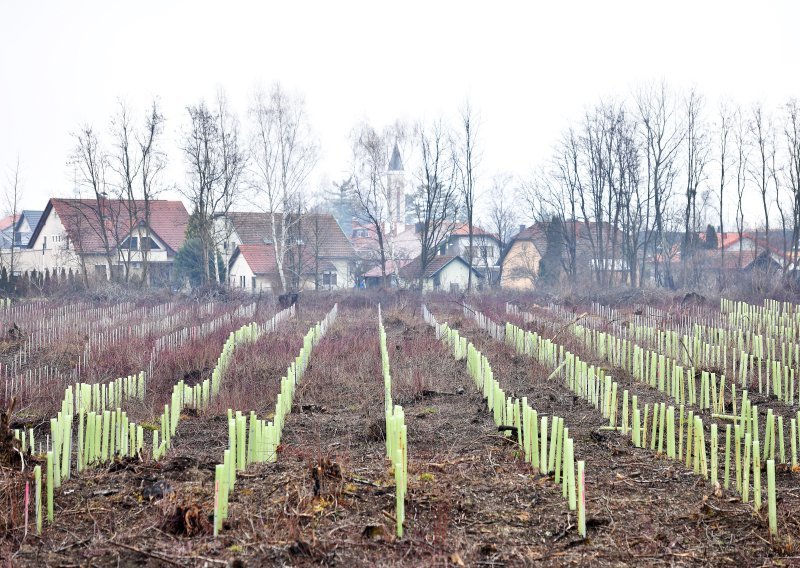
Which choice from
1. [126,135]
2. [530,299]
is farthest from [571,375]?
[126,135]

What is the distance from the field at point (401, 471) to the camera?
474cm

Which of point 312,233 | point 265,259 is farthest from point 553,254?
point 265,259

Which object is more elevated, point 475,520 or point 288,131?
point 288,131

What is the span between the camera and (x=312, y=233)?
178 ft

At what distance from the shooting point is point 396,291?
39031mm

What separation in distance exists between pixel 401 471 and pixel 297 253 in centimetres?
4686

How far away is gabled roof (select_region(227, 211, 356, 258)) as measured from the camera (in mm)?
52531

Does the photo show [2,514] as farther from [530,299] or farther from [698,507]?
[530,299]

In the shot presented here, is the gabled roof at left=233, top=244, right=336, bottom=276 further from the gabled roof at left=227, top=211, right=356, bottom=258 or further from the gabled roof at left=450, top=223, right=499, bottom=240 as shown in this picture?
the gabled roof at left=450, top=223, right=499, bottom=240

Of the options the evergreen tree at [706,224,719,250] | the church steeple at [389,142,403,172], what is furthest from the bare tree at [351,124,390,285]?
the evergreen tree at [706,224,719,250]

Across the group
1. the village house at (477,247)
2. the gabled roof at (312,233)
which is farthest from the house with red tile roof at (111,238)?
the village house at (477,247)

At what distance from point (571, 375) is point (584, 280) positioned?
1433 inches

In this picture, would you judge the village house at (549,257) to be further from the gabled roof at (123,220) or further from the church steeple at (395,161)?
the gabled roof at (123,220)

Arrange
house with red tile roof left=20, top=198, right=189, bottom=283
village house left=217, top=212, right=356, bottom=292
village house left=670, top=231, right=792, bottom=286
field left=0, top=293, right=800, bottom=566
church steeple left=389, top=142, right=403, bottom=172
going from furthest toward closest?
village house left=217, top=212, right=356, bottom=292 < house with red tile roof left=20, top=198, right=189, bottom=283 < church steeple left=389, top=142, right=403, bottom=172 < village house left=670, top=231, right=792, bottom=286 < field left=0, top=293, right=800, bottom=566
